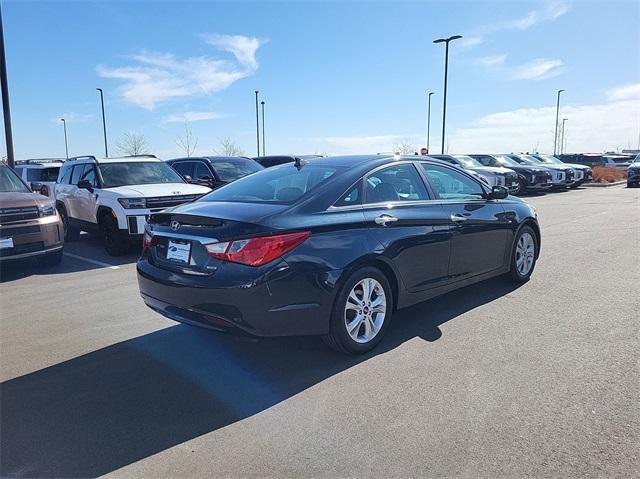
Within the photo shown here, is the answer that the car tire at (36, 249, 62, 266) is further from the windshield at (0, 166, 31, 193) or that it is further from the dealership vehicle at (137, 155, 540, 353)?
the dealership vehicle at (137, 155, 540, 353)

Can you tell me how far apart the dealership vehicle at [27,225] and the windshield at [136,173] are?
177cm

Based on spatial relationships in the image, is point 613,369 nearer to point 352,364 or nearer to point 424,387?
point 424,387

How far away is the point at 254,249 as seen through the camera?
3.53 metres

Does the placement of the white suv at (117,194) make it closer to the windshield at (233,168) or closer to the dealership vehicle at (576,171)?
the windshield at (233,168)

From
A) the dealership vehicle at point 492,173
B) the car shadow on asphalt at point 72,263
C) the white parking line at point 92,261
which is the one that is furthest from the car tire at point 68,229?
the dealership vehicle at point 492,173

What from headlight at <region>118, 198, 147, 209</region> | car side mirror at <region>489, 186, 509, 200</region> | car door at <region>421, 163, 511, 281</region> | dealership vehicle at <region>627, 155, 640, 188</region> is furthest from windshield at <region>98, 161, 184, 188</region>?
dealership vehicle at <region>627, 155, 640, 188</region>

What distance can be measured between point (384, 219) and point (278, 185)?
102cm

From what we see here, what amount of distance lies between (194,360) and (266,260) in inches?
48.4

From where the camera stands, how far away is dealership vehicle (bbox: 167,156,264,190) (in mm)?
12211

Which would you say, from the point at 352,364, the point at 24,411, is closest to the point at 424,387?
the point at 352,364

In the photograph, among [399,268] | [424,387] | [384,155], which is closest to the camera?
[424,387]

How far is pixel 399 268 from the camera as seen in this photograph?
4.34 meters

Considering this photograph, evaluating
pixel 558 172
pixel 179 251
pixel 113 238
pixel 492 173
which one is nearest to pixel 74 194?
pixel 113 238

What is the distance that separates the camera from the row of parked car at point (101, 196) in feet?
23.6
